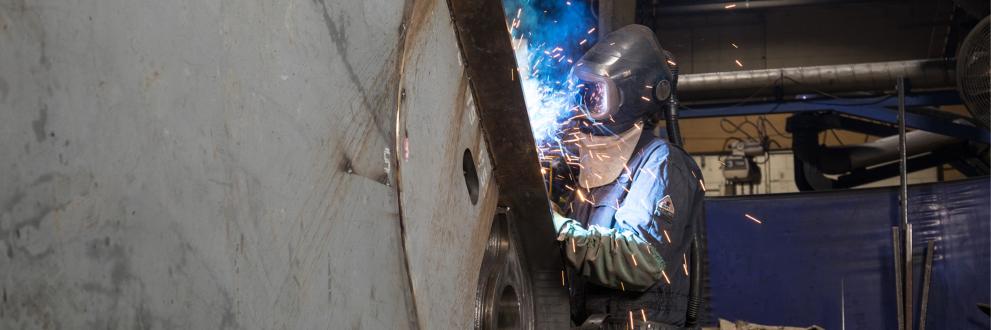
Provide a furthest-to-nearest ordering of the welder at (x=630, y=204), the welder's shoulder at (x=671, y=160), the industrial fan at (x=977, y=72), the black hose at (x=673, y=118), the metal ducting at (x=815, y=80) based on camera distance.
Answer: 1. the metal ducting at (x=815, y=80)
2. the industrial fan at (x=977, y=72)
3. the black hose at (x=673, y=118)
4. the welder's shoulder at (x=671, y=160)
5. the welder at (x=630, y=204)

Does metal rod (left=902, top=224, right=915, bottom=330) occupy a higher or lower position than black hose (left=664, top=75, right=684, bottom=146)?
lower

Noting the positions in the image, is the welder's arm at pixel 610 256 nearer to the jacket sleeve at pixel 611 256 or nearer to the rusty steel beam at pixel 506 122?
the jacket sleeve at pixel 611 256

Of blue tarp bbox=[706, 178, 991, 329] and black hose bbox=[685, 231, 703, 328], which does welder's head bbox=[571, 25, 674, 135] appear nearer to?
black hose bbox=[685, 231, 703, 328]

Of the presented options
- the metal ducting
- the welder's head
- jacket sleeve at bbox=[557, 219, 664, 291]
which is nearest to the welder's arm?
jacket sleeve at bbox=[557, 219, 664, 291]

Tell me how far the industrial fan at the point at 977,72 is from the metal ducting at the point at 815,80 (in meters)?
0.97

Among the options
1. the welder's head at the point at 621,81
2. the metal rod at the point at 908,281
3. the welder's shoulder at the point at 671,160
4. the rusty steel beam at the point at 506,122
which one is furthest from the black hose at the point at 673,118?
the metal rod at the point at 908,281

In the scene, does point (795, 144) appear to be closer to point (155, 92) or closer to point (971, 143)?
point (971, 143)

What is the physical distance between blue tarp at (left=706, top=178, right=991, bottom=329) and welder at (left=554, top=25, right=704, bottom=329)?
330 cm

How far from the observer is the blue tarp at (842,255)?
18.6ft

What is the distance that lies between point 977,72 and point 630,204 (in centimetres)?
369

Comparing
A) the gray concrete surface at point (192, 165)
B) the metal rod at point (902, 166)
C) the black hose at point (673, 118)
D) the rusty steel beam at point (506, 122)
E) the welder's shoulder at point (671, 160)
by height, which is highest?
the metal rod at point (902, 166)

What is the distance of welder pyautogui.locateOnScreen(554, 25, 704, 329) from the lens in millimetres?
2434

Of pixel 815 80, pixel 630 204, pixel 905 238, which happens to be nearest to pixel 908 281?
pixel 905 238

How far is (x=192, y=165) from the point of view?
2.44 feet
